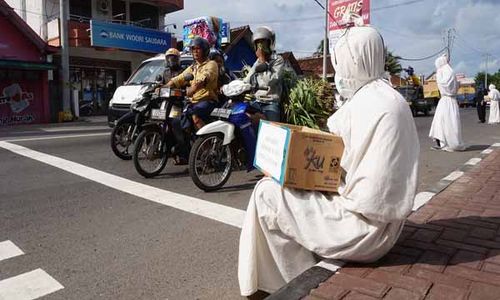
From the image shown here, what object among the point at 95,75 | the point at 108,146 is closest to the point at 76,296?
the point at 108,146

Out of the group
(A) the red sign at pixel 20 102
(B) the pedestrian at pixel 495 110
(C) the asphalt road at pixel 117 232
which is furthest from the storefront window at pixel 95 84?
(B) the pedestrian at pixel 495 110

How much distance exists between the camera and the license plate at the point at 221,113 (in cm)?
578

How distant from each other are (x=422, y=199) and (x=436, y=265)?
2073mm

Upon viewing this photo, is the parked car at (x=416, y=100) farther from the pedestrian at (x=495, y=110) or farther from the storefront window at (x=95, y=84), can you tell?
the storefront window at (x=95, y=84)

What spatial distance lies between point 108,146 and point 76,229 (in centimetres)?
550

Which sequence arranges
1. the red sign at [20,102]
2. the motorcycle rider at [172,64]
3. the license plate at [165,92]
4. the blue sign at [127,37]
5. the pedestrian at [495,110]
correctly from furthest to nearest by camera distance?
the blue sign at [127,37], the red sign at [20,102], the pedestrian at [495,110], the motorcycle rider at [172,64], the license plate at [165,92]

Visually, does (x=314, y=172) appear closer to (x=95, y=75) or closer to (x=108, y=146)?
(x=108, y=146)

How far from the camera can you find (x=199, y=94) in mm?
6395

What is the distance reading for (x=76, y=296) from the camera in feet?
9.48

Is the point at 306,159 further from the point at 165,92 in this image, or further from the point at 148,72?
the point at 148,72

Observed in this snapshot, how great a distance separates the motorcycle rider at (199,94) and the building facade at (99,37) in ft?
54.8

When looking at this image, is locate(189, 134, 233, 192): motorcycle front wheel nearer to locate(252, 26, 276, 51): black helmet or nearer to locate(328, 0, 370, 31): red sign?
locate(252, 26, 276, 51): black helmet

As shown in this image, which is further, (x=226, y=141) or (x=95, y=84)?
(x=95, y=84)

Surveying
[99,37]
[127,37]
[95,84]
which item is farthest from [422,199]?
[95,84]
